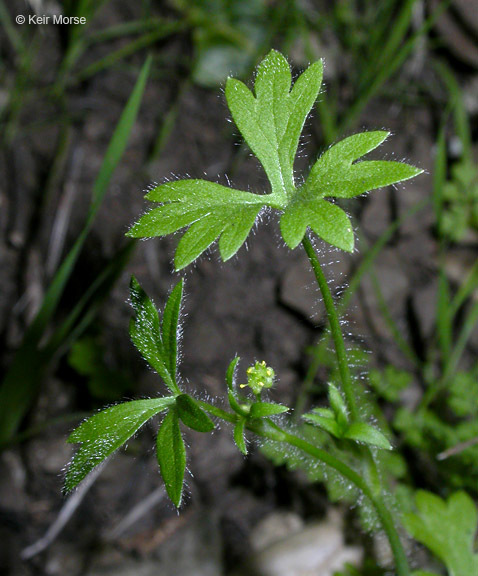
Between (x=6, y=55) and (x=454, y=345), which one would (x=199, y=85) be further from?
(x=454, y=345)

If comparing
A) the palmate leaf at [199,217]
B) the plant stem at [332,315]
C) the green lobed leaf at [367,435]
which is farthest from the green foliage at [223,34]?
the green lobed leaf at [367,435]

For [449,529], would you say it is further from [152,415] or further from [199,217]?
[199,217]

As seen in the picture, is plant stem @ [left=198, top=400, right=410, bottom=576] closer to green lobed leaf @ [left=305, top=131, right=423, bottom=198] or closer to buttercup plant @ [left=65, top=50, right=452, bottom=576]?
buttercup plant @ [left=65, top=50, right=452, bottom=576]

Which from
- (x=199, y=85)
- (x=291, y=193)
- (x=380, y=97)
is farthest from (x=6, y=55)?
(x=291, y=193)

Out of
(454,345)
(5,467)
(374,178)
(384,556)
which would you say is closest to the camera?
(374,178)

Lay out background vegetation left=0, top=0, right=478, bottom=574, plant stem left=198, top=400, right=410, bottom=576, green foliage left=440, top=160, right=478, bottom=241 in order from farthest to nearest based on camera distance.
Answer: green foliage left=440, top=160, right=478, bottom=241, background vegetation left=0, top=0, right=478, bottom=574, plant stem left=198, top=400, right=410, bottom=576

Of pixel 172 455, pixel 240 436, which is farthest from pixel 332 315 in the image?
pixel 172 455
